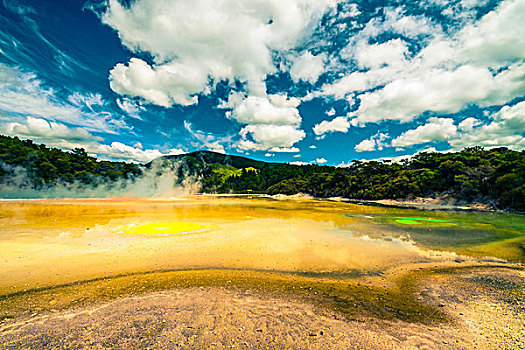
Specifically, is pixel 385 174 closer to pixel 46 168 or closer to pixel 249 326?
pixel 249 326

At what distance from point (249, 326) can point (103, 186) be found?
9318cm

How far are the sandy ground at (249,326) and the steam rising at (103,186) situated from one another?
76391mm

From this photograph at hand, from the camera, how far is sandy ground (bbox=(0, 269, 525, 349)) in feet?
16.5

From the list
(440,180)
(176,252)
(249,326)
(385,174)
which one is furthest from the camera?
(385,174)

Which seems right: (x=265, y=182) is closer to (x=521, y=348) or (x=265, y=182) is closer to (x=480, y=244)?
(x=480, y=244)

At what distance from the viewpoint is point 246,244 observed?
1375 centimetres

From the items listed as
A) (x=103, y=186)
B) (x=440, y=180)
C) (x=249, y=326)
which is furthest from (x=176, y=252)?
(x=103, y=186)

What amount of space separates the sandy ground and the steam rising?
251ft

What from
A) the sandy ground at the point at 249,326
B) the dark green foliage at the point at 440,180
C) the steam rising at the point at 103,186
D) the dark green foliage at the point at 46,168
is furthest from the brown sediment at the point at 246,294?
the dark green foliage at the point at 46,168

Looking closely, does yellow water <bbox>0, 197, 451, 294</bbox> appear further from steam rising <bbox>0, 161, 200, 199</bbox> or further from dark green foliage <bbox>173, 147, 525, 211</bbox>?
steam rising <bbox>0, 161, 200, 199</bbox>

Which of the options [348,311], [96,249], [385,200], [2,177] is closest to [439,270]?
[348,311]

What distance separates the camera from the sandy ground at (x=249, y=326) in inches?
198

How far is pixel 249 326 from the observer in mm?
5691

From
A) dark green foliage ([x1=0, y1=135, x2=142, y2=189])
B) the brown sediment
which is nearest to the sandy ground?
the brown sediment
